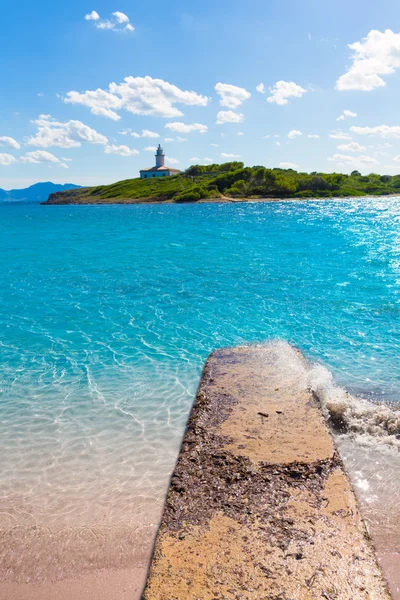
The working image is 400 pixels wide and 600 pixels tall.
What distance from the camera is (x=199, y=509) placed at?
20.2ft

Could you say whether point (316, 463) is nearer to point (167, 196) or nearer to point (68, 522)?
point (68, 522)

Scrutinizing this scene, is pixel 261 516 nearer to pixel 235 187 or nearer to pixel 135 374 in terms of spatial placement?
pixel 135 374

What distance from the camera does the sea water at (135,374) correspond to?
6840 millimetres

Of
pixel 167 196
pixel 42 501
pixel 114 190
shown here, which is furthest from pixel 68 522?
pixel 114 190

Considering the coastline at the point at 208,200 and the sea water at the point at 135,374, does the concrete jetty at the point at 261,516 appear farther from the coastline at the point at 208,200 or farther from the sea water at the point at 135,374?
the coastline at the point at 208,200

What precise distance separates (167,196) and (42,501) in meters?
143

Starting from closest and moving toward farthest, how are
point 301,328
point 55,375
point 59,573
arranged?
point 59,573
point 55,375
point 301,328

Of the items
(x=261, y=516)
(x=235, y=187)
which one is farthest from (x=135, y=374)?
(x=235, y=187)

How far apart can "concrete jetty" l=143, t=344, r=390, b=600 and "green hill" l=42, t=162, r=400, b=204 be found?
12955 centimetres

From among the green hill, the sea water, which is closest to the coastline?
the green hill

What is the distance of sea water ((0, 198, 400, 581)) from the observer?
6.84 metres

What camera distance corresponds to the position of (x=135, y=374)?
485 inches

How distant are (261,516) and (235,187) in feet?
454

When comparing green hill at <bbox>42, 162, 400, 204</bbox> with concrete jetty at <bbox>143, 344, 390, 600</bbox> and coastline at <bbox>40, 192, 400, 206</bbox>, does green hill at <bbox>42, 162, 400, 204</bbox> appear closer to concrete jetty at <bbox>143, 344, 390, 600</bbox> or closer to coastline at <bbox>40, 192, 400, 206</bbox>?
coastline at <bbox>40, 192, 400, 206</bbox>
